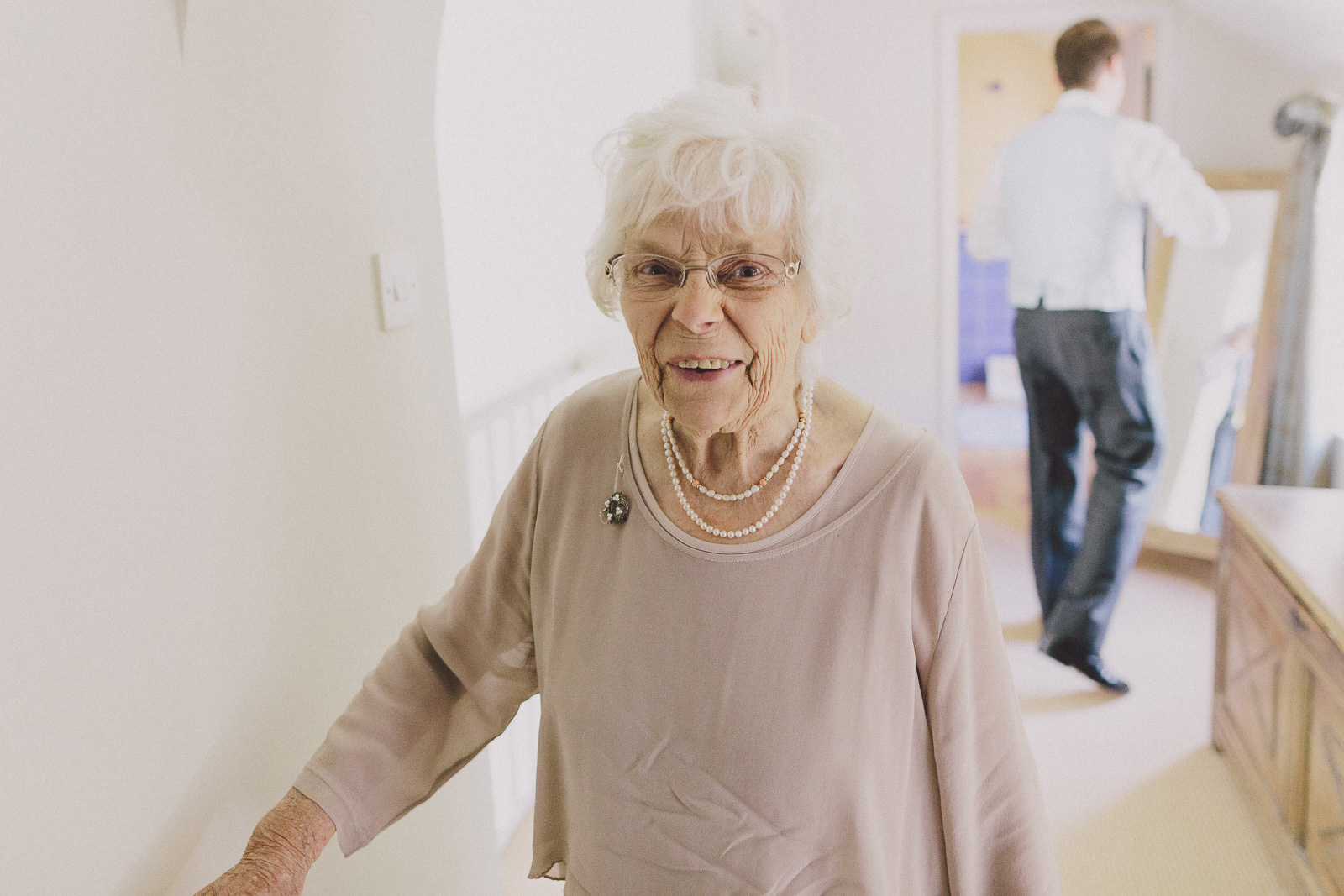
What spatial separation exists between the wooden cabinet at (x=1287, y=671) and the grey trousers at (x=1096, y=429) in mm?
368

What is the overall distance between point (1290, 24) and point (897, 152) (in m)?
1.69

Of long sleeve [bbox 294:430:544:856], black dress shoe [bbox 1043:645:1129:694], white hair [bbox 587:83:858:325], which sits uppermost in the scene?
white hair [bbox 587:83:858:325]

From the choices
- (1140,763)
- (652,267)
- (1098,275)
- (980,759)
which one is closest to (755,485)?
(652,267)

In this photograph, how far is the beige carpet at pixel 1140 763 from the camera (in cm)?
249

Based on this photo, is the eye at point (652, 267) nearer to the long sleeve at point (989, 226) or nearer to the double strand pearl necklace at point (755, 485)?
the double strand pearl necklace at point (755, 485)

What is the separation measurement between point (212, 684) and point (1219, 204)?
2.94m

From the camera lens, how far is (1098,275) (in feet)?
10.5

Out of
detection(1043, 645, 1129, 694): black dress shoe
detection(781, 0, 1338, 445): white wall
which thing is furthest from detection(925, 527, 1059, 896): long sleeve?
detection(781, 0, 1338, 445): white wall

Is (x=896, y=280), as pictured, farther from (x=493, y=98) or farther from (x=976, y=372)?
(x=493, y=98)

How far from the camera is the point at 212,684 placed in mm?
1258

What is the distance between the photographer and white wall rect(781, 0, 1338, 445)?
487 centimetres

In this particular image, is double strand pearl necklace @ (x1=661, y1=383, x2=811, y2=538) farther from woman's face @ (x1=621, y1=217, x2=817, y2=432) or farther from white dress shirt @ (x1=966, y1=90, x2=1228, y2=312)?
white dress shirt @ (x1=966, y1=90, x2=1228, y2=312)

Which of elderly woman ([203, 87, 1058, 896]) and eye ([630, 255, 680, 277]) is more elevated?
eye ([630, 255, 680, 277])

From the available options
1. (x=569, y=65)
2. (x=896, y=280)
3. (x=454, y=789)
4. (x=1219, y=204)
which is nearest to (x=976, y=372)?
(x=896, y=280)
